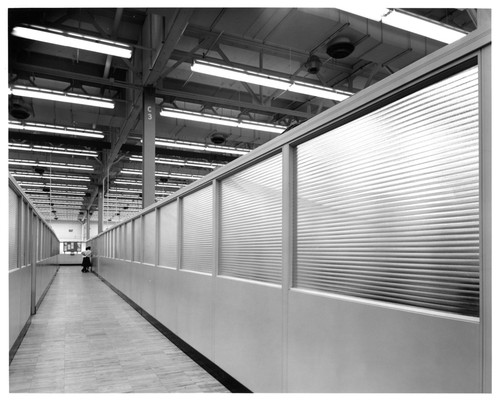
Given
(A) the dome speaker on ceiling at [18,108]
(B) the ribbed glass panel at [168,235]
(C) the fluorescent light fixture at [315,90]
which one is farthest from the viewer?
(A) the dome speaker on ceiling at [18,108]

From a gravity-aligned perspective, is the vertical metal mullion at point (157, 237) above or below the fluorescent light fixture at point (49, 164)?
below

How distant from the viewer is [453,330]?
1.67 m

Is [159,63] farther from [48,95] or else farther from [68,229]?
[68,229]

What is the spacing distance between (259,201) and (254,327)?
3.40 feet

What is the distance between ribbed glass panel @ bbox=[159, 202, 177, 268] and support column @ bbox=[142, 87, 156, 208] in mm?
3165

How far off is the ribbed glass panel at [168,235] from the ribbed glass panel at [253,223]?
72.4 inches

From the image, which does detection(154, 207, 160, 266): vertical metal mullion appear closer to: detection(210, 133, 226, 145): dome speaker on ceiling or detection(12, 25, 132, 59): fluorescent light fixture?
detection(12, 25, 132, 59): fluorescent light fixture

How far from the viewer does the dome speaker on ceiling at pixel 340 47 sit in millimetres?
7582

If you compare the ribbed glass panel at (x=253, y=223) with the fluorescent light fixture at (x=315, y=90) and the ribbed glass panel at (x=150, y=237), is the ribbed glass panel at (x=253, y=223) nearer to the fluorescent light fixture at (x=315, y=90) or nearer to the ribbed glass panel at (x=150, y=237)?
the ribbed glass panel at (x=150, y=237)

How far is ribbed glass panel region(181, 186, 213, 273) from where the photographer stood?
4.59 metres

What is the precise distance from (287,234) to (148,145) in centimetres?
755

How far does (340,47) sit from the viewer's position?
759 centimetres

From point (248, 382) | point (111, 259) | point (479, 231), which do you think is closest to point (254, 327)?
point (248, 382)

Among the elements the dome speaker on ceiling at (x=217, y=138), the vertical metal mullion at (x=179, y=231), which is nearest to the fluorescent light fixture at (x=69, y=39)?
the vertical metal mullion at (x=179, y=231)
